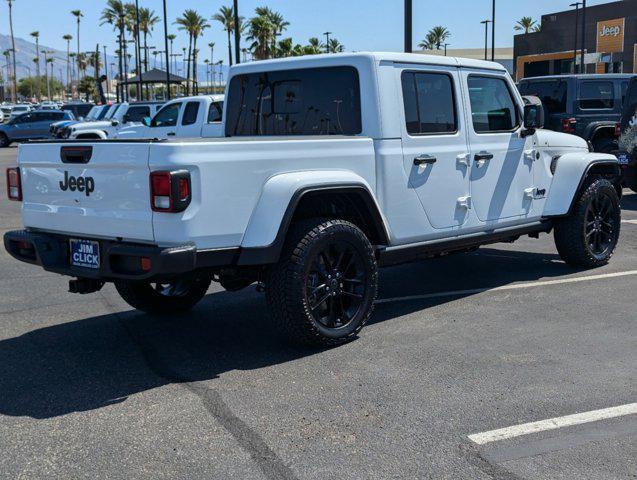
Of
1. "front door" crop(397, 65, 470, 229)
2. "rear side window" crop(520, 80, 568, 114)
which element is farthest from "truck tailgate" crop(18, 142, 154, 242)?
"rear side window" crop(520, 80, 568, 114)

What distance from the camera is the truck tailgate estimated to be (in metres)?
4.73

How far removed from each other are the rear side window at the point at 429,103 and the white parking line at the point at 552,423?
2.61 meters

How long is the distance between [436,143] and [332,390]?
7.96 ft

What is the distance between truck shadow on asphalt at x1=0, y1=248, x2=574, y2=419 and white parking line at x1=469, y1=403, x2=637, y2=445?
5.57 ft

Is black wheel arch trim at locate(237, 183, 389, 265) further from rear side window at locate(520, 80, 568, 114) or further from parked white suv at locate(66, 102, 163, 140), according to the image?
parked white suv at locate(66, 102, 163, 140)

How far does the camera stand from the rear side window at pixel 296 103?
235 inches

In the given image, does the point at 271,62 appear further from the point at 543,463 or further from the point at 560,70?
the point at 560,70

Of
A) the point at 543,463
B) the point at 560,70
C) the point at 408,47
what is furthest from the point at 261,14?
the point at 543,463

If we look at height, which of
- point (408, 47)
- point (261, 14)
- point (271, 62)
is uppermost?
point (261, 14)

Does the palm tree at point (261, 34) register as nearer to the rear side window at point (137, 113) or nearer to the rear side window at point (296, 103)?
the rear side window at point (137, 113)

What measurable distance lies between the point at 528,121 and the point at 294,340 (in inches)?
129

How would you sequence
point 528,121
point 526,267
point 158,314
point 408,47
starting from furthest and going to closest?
point 408,47 < point 526,267 < point 528,121 < point 158,314

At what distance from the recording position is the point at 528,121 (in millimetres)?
7137

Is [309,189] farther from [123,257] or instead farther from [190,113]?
[190,113]
